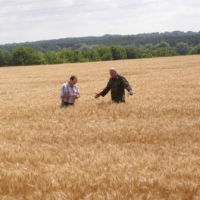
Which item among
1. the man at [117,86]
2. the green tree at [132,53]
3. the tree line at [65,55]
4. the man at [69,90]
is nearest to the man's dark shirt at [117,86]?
the man at [117,86]

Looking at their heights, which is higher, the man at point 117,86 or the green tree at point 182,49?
the man at point 117,86

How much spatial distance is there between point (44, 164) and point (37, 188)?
142 cm

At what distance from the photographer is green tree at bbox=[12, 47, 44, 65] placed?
105562mm

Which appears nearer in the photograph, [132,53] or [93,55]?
[93,55]

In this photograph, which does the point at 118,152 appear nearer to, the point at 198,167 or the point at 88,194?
the point at 198,167

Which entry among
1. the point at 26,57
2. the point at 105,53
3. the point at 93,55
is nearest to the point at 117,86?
the point at 26,57

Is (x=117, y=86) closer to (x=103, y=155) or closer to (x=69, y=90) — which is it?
(x=69, y=90)

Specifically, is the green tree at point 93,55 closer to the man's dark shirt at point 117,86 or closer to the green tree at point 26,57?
the green tree at point 26,57

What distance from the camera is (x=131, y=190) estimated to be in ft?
17.9

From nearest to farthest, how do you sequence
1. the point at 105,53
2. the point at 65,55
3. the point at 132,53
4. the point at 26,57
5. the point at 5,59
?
the point at 26,57 → the point at 5,59 → the point at 65,55 → the point at 105,53 → the point at 132,53

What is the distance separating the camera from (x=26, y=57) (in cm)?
10606

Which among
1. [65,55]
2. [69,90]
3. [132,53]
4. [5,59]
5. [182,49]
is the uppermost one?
[69,90]

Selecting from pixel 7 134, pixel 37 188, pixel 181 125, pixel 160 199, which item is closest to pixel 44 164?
pixel 37 188

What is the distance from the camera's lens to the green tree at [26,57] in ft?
346
